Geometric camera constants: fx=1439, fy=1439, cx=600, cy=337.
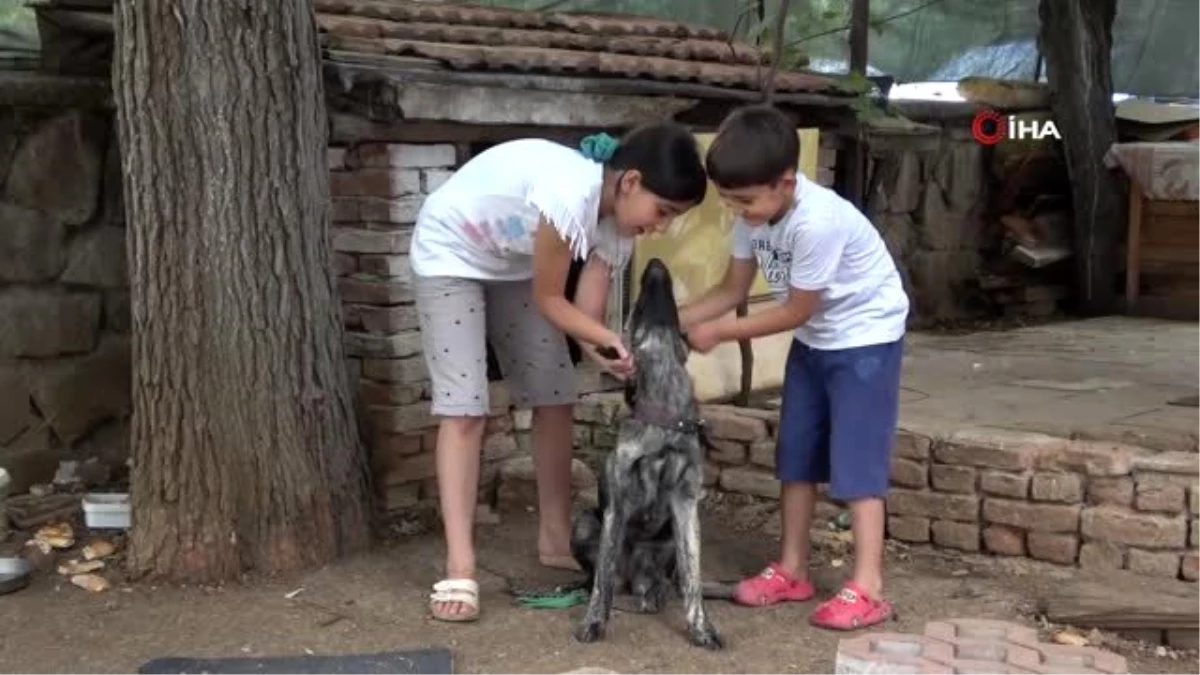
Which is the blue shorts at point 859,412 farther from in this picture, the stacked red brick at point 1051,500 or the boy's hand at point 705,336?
the stacked red brick at point 1051,500

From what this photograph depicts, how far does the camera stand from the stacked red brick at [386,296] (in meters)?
5.30

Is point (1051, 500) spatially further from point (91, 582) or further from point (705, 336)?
point (91, 582)

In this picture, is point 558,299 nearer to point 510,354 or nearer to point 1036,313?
point 510,354

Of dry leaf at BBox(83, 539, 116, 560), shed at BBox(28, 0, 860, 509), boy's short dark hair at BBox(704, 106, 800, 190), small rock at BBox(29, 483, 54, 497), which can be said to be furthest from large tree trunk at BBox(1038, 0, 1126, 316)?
dry leaf at BBox(83, 539, 116, 560)

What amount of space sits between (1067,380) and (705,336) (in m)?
3.36

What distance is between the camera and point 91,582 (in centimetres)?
468

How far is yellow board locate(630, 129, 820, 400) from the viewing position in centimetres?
628

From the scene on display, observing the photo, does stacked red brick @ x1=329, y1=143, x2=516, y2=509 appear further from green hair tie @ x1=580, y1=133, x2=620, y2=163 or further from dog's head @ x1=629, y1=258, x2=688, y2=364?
dog's head @ x1=629, y1=258, x2=688, y2=364

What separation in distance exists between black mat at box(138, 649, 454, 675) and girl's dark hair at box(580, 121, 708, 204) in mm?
1423

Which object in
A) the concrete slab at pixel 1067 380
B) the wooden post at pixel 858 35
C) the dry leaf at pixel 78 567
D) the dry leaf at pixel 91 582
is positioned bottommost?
the dry leaf at pixel 91 582

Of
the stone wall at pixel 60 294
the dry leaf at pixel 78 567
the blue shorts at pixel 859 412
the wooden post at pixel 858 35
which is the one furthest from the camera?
the wooden post at pixel 858 35

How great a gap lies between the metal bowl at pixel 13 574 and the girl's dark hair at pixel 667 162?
93.9 inches

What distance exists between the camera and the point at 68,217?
5.52m

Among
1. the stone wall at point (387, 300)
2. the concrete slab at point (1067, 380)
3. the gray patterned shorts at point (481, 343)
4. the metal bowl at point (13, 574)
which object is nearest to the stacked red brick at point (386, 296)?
the stone wall at point (387, 300)
